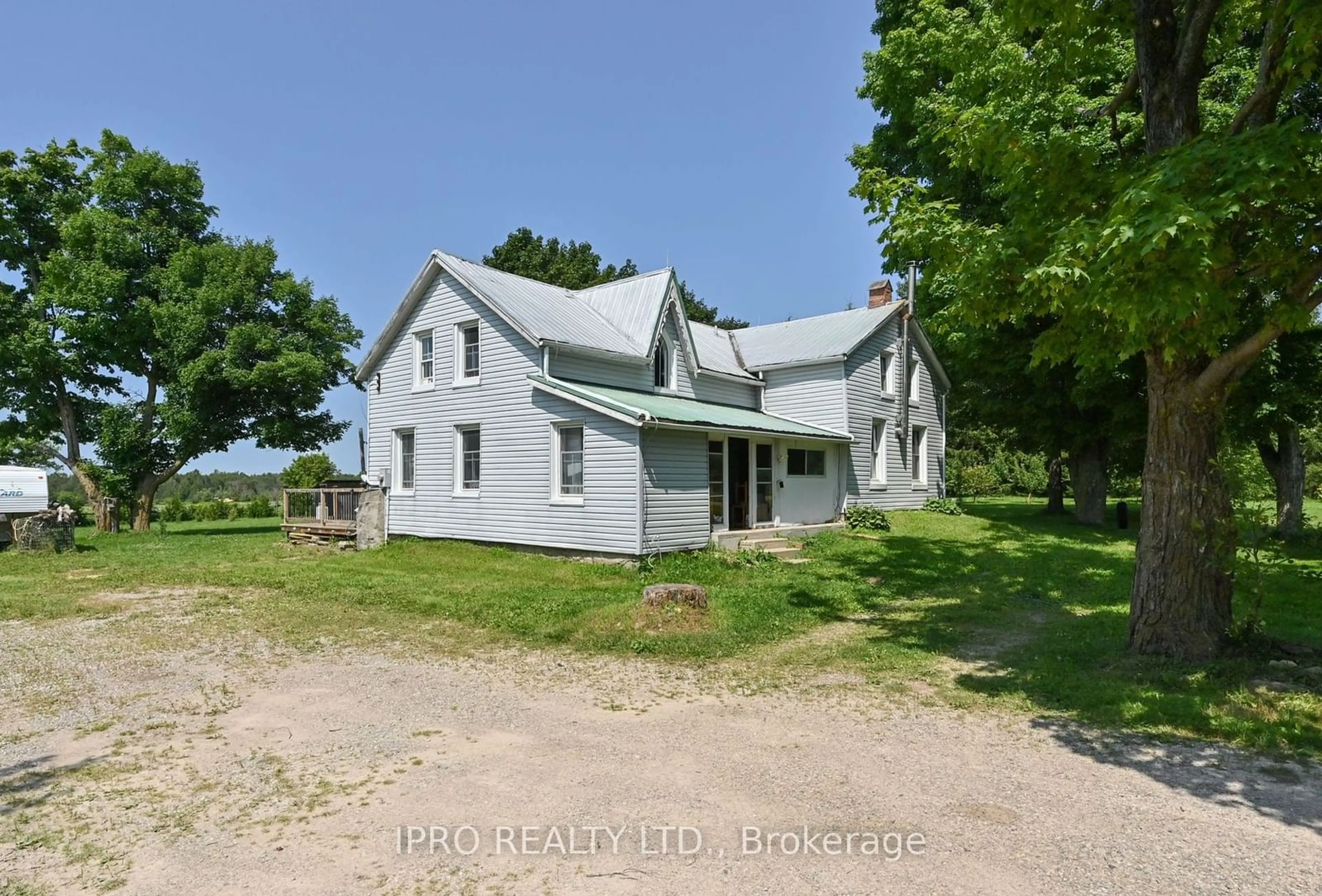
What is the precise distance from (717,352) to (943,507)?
8.96 metres

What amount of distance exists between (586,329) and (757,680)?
41.9 ft

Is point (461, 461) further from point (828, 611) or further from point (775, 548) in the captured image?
point (828, 611)

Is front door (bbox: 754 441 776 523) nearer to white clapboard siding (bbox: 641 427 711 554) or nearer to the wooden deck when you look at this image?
white clapboard siding (bbox: 641 427 711 554)

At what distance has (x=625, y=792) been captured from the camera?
4664 millimetres

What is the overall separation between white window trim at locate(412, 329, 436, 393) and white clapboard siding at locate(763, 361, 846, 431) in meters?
9.79

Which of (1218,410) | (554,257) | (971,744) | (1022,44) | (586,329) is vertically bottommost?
(971,744)

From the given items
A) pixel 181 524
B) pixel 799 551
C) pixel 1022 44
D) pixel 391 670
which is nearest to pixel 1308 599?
pixel 799 551

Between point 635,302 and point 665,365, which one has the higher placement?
point 635,302

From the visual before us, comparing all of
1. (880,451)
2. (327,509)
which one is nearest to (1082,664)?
(880,451)

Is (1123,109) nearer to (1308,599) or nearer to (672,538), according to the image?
(1308,599)

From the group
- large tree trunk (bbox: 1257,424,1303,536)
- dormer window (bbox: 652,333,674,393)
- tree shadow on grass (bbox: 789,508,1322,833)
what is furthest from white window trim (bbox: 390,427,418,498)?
large tree trunk (bbox: 1257,424,1303,536)

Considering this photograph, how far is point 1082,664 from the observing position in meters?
7.57

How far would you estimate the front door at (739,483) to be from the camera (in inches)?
725

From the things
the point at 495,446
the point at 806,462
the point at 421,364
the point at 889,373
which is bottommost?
the point at 806,462
